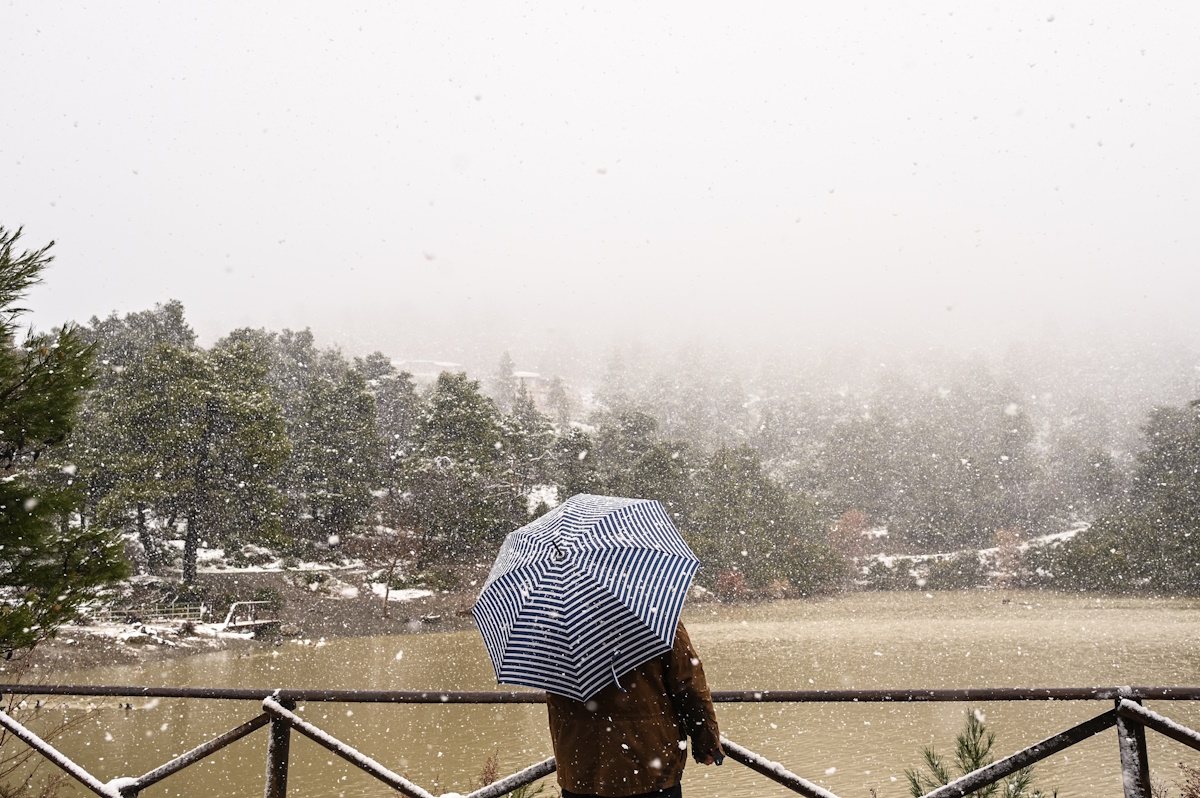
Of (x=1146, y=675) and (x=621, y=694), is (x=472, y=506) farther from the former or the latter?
(x=621, y=694)

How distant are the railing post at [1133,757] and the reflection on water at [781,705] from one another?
5347 millimetres

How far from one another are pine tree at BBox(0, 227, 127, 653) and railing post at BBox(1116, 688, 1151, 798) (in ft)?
15.6

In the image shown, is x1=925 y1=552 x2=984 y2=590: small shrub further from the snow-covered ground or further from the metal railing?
the metal railing

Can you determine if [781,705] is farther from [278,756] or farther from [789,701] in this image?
[789,701]

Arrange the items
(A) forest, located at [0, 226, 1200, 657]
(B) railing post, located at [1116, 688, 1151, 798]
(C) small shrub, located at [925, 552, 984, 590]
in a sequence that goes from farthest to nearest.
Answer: (C) small shrub, located at [925, 552, 984, 590] < (A) forest, located at [0, 226, 1200, 657] < (B) railing post, located at [1116, 688, 1151, 798]

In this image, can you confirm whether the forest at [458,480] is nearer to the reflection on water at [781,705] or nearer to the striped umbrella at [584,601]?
the reflection on water at [781,705]

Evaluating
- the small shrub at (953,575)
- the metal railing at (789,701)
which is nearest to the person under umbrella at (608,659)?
the metal railing at (789,701)

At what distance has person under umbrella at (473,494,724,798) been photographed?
1.64 metres

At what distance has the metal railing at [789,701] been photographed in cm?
189

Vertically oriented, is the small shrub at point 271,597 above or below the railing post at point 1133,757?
below

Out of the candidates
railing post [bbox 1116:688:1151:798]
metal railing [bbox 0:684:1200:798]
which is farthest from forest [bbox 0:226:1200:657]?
railing post [bbox 1116:688:1151:798]

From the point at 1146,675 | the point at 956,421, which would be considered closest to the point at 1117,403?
the point at 956,421

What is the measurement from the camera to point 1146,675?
14531mm

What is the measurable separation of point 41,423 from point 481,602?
12.3 feet
